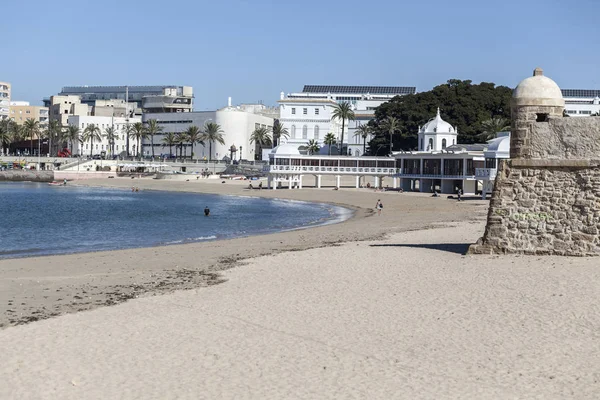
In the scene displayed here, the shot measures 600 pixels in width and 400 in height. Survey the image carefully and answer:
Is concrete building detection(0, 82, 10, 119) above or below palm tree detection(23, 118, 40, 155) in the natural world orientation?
above

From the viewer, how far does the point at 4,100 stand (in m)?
188

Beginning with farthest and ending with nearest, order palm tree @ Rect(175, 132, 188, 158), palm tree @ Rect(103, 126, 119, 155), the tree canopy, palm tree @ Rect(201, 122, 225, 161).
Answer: palm tree @ Rect(103, 126, 119, 155)
palm tree @ Rect(175, 132, 188, 158)
palm tree @ Rect(201, 122, 225, 161)
the tree canopy

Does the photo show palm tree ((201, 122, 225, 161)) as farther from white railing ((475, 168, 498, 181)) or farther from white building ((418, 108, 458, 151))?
white railing ((475, 168, 498, 181))

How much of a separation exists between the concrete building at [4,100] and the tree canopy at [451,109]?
111 metres

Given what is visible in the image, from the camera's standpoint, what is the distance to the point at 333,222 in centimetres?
4778

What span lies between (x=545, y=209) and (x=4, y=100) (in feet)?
600

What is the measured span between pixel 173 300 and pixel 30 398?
6.69m

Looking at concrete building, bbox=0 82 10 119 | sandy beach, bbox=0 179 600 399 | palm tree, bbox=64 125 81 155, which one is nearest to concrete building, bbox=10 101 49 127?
concrete building, bbox=0 82 10 119

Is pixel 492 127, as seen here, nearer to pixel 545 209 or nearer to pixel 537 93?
pixel 537 93

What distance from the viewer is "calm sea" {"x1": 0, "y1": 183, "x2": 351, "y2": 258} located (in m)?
37.2

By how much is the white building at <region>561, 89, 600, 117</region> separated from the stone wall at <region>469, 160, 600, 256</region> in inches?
4479

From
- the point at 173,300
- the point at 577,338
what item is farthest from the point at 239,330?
the point at 577,338

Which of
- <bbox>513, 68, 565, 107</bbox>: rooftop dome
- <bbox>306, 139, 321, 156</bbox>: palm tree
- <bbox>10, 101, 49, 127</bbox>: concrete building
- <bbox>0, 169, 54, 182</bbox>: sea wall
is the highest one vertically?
<bbox>10, 101, 49, 127</bbox>: concrete building

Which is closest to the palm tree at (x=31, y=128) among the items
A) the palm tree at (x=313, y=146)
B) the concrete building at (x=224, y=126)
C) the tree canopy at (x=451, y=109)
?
the concrete building at (x=224, y=126)
